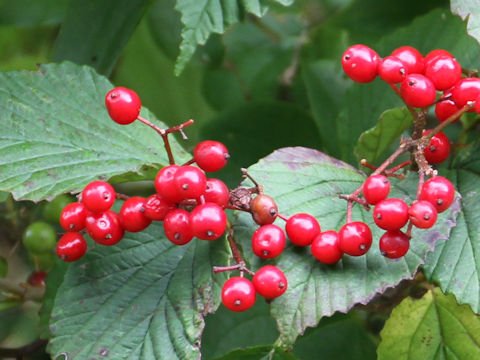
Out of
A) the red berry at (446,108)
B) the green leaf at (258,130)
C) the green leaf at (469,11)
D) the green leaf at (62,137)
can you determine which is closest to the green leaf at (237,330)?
the green leaf at (258,130)

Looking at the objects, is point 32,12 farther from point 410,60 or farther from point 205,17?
point 410,60

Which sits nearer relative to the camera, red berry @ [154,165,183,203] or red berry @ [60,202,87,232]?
red berry @ [154,165,183,203]

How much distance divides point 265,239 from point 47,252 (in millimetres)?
733

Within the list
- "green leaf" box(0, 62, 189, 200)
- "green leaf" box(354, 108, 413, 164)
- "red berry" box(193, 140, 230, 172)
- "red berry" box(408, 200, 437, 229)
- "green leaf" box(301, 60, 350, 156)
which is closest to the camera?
"red berry" box(408, 200, 437, 229)

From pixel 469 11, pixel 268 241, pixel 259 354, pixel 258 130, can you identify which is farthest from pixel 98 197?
pixel 258 130

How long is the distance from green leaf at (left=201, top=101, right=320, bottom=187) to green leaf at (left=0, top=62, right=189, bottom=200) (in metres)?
0.43

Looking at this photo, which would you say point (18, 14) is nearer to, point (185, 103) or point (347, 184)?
point (185, 103)

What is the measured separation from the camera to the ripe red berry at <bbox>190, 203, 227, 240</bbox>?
928 millimetres

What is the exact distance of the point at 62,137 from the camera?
119 cm

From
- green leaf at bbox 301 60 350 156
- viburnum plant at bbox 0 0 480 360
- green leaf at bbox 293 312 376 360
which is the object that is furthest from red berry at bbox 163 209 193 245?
green leaf at bbox 301 60 350 156

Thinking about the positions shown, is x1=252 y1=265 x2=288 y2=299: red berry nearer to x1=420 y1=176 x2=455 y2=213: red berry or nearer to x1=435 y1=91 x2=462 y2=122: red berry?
x1=420 y1=176 x2=455 y2=213: red berry

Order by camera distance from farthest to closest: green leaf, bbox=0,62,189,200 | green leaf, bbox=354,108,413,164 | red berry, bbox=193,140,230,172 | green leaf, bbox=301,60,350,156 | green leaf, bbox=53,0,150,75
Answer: green leaf, bbox=301,60,350,156
green leaf, bbox=53,0,150,75
green leaf, bbox=354,108,413,164
green leaf, bbox=0,62,189,200
red berry, bbox=193,140,230,172

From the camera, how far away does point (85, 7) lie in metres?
1.50

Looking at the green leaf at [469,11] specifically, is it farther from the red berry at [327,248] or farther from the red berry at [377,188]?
the red berry at [327,248]
